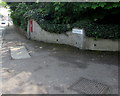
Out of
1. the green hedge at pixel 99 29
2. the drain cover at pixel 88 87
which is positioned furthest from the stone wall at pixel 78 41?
the drain cover at pixel 88 87

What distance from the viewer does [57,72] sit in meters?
5.14

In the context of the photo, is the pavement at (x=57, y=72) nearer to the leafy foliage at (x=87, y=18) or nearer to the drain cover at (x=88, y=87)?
the drain cover at (x=88, y=87)

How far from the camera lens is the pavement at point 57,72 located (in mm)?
4016

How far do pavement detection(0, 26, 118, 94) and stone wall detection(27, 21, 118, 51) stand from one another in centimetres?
40

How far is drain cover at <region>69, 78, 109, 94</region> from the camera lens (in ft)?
12.7

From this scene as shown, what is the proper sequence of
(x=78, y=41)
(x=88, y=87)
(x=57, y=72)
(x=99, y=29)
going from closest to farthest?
(x=88, y=87) → (x=57, y=72) → (x=99, y=29) → (x=78, y=41)

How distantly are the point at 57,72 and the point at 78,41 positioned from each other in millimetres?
3555

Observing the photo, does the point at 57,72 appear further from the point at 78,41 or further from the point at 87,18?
the point at 87,18

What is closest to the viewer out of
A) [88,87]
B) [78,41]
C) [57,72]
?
[88,87]

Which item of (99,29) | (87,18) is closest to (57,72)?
(99,29)

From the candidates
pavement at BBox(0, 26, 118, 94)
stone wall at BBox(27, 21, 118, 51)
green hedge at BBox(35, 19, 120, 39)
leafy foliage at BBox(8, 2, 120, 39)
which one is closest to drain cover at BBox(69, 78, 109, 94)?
pavement at BBox(0, 26, 118, 94)

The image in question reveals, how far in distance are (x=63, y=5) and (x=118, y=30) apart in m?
3.57

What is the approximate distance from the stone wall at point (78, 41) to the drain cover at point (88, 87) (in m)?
3.68

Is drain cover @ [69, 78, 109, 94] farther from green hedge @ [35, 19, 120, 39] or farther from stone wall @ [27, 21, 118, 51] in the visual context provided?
green hedge @ [35, 19, 120, 39]
